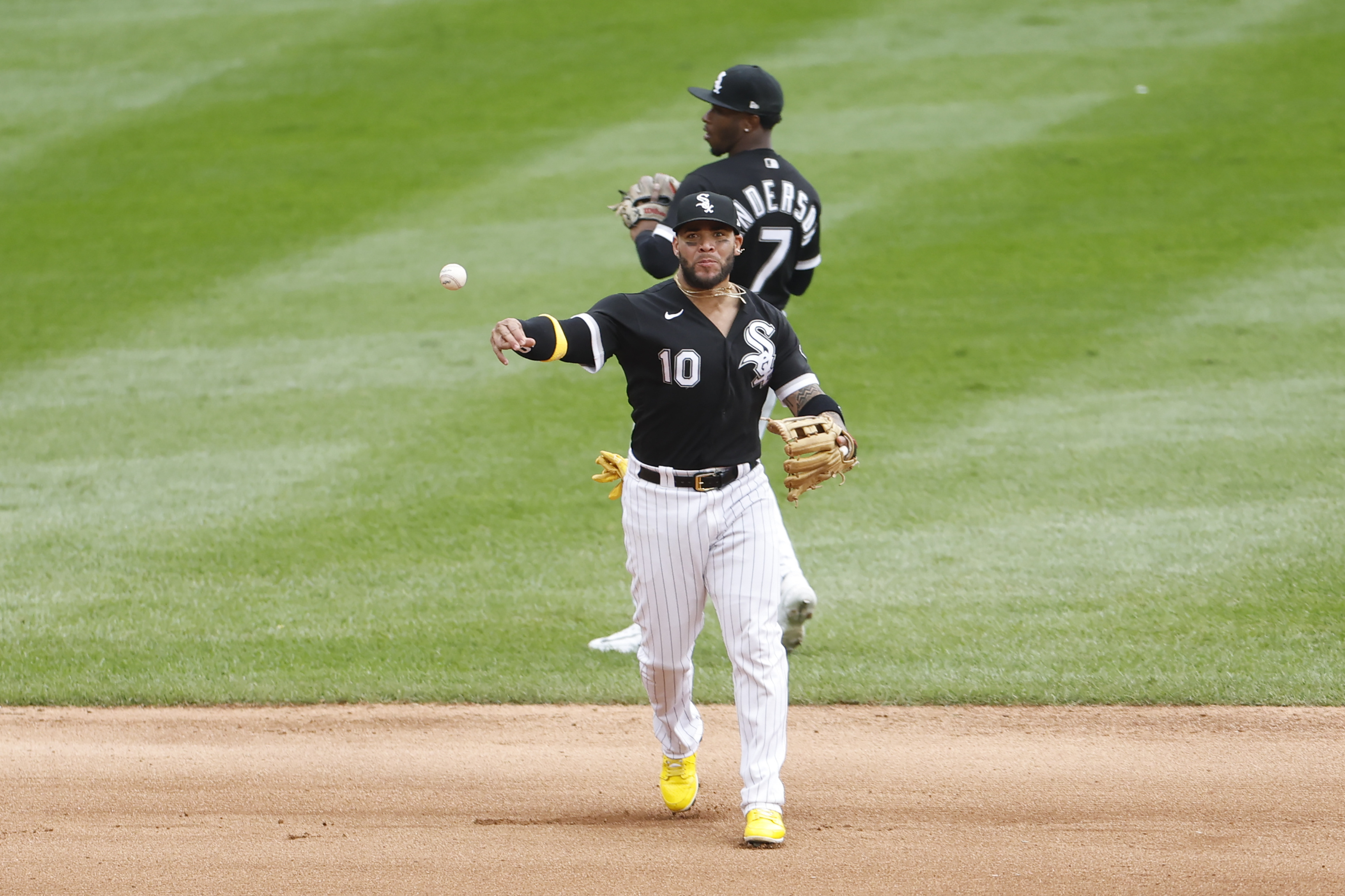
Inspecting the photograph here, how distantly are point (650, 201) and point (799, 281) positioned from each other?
87 cm

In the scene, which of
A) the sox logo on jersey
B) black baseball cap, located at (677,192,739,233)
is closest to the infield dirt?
the sox logo on jersey

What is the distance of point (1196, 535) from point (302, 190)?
868 cm

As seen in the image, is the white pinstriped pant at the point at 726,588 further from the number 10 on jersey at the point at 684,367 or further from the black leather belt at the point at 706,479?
the number 10 on jersey at the point at 684,367

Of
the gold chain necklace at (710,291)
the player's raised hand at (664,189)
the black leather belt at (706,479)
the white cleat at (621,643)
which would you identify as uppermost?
the player's raised hand at (664,189)

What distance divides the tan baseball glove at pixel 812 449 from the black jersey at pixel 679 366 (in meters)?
0.16

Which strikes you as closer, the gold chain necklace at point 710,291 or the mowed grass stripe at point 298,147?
the gold chain necklace at point 710,291

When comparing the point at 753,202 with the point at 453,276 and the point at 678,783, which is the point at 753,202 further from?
the point at 678,783

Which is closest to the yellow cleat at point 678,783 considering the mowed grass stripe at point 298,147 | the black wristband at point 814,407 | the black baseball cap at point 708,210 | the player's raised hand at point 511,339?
the black wristband at point 814,407

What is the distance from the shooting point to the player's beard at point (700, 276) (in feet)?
14.8

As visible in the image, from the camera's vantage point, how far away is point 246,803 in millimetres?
4922

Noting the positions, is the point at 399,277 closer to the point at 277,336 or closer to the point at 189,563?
the point at 277,336

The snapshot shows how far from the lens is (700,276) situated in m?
4.50

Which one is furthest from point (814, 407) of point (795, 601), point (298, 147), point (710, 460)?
point (298, 147)

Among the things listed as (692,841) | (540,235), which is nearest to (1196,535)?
(692,841)
